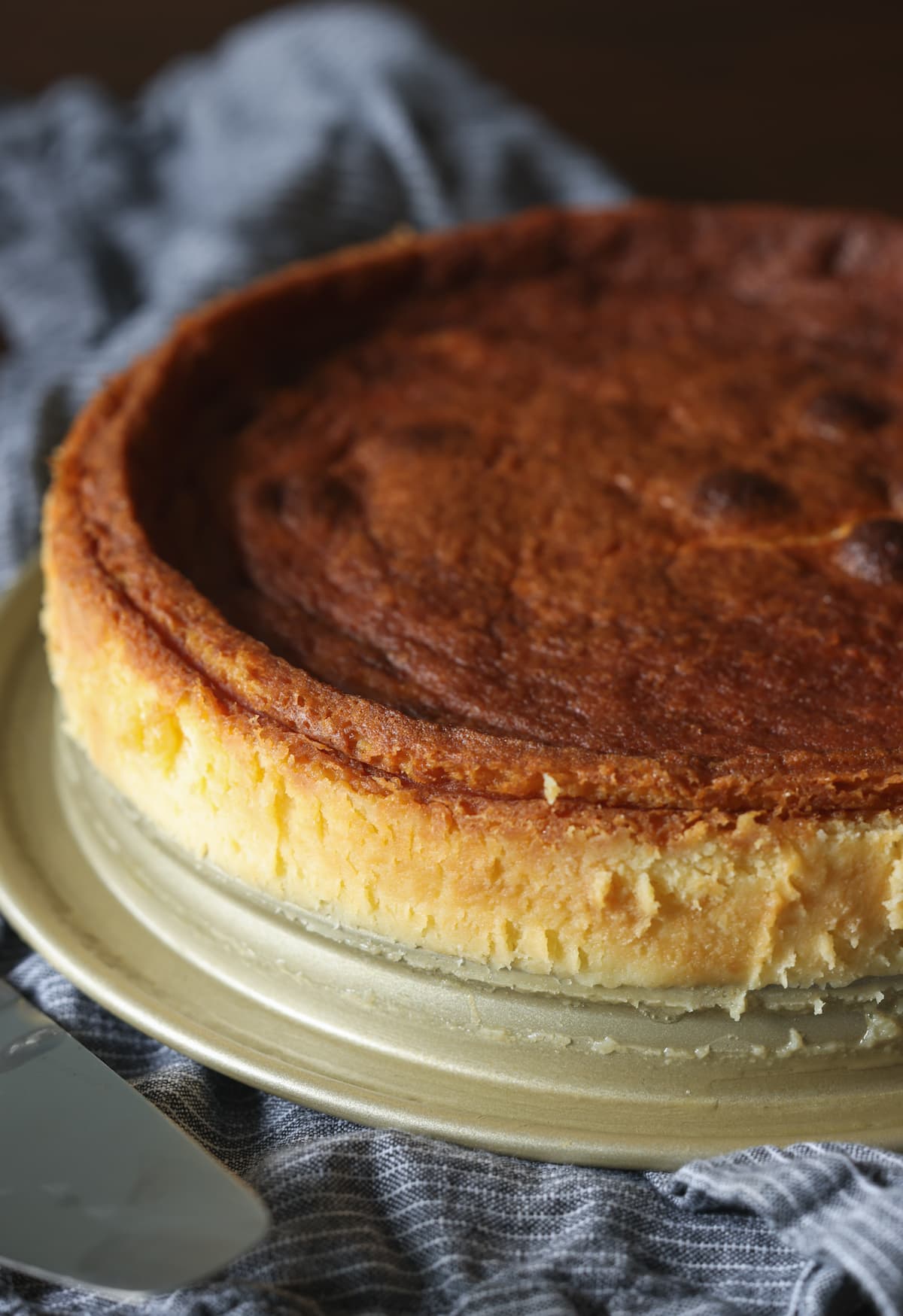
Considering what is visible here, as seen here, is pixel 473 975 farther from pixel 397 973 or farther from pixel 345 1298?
pixel 345 1298

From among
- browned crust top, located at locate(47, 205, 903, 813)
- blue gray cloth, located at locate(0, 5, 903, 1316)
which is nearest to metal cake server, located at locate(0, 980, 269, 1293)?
blue gray cloth, located at locate(0, 5, 903, 1316)

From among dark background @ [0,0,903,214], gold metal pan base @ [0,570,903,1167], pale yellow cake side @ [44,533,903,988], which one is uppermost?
pale yellow cake side @ [44,533,903,988]

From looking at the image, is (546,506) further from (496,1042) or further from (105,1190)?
(105,1190)

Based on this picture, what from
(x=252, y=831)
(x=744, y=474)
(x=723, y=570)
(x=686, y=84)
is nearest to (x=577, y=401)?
(x=744, y=474)

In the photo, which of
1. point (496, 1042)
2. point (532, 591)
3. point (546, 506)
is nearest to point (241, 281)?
point (546, 506)

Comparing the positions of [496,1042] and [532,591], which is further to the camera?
[532,591]

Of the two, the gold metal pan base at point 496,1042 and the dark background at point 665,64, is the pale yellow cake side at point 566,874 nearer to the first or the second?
the gold metal pan base at point 496,1042

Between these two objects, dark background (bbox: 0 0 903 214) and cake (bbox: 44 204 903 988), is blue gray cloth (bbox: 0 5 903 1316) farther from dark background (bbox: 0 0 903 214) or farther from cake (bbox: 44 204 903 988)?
dark background (bbox: 0 0 903 214)
